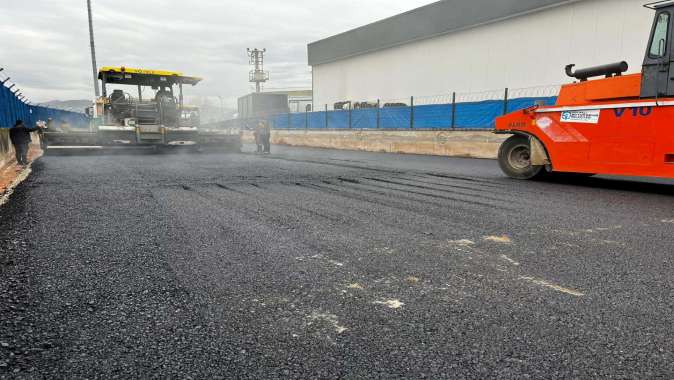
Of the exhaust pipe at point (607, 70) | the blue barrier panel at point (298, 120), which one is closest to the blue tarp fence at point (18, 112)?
the blue barrier panel at point (298, 120)

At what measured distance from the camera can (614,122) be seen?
7305 mm

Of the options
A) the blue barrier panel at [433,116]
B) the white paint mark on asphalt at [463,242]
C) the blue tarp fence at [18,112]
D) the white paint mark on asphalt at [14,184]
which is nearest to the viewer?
the white paint mark on asphalt at [463,242]

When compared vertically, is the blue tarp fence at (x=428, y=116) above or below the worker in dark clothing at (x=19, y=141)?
above

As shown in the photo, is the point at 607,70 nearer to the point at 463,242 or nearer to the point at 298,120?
the point at 463,242

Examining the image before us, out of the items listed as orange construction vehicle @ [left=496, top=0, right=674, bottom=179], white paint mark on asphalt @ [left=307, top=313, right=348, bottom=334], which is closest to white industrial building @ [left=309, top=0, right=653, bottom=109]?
orange construction vehicle @ [left=496, top=0, right=674, bottom=179]

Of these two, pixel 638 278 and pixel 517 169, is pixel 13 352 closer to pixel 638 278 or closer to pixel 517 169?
pixel 638 278

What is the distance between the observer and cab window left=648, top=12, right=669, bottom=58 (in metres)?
6.82

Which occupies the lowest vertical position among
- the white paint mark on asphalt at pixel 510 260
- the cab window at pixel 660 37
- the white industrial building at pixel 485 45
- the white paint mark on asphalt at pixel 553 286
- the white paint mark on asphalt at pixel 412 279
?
the white paint mark on asphalt at pixel 553 286

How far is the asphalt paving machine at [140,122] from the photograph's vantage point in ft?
48.8

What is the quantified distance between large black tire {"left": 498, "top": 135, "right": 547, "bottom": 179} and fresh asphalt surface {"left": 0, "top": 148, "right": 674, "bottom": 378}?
283 cm

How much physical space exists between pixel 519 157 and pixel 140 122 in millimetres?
13429

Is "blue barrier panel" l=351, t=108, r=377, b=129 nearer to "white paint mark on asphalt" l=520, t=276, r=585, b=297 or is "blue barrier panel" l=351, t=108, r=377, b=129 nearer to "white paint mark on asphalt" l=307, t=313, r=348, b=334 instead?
"white paint mark on asphalt" l=520, t=276, r=585, b=297

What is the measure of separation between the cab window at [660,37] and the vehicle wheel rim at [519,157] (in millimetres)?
2729

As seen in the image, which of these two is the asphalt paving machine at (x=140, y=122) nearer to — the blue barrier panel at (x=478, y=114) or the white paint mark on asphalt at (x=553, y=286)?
the blue barrier panel at (x=478, y=114)
